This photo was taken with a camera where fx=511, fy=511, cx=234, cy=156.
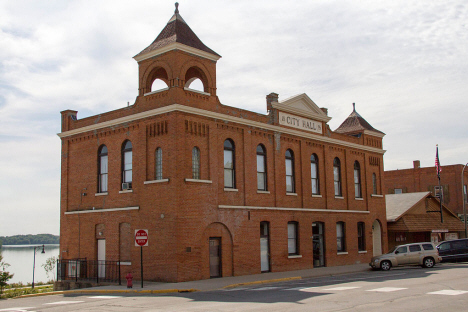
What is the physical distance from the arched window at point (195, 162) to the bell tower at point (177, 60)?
97.7 inches


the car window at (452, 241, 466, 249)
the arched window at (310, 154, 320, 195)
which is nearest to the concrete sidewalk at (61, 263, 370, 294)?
the arched window at (310, 154, 320, 195)

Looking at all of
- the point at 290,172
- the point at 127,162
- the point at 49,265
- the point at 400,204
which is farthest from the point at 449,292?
the point at 49,265

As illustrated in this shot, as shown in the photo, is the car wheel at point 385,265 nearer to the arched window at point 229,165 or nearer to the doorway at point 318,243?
the doorway at point 318,243

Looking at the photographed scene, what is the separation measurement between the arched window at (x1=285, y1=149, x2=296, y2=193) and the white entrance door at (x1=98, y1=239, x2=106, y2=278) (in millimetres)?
10961

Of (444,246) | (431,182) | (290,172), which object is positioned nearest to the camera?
(290,172)

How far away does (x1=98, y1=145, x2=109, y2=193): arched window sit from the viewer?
27.6 m

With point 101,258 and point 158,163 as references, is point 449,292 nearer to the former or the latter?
point 158,163

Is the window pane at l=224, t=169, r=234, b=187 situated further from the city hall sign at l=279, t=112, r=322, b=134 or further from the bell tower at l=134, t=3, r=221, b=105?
the city hall sign at l=279, t=112, r=322, b=134

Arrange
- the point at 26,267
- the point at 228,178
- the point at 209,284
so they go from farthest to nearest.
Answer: the point at 26,267 < the point at 228,178 < the point at 209,284

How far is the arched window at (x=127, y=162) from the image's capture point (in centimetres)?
2617

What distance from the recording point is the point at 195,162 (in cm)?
2477

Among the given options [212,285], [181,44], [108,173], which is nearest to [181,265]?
[212,285]

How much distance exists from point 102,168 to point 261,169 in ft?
28.7

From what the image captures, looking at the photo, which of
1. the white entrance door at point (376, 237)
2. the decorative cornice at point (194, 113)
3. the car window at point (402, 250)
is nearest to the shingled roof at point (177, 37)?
the decorative cornice at point (194, 113)
